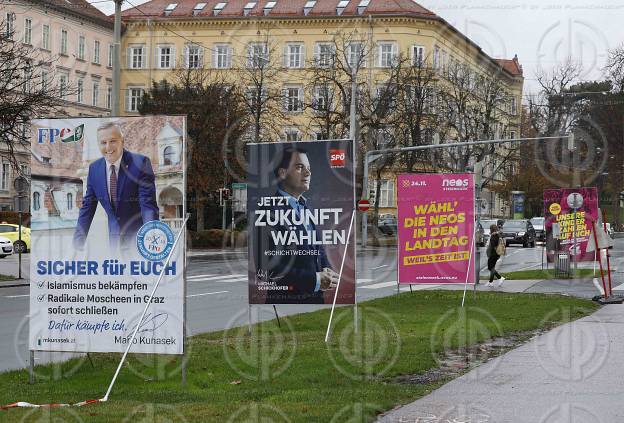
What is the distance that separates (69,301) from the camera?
35.9ft

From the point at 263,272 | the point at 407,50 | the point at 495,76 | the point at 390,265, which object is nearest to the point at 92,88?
the point at 407,50

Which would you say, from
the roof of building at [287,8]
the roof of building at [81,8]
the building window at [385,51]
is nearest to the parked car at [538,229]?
the building window at [385,51]

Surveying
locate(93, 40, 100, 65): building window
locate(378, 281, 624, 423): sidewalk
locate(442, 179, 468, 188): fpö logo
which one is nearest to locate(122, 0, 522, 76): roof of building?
locate(93, 40, 100, 65): building window

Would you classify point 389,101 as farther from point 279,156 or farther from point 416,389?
point 416,389

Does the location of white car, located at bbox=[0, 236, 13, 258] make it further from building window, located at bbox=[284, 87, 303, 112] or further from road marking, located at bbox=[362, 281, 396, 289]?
building window, located at bbox=[284, 87, 303, 112]

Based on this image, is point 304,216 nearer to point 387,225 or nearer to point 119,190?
point 119,190

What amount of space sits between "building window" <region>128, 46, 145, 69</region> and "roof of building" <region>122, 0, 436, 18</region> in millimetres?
2755

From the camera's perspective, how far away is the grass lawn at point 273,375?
9.17 metres

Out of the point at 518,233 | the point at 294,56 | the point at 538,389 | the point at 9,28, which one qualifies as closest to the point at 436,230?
the point at 538,389

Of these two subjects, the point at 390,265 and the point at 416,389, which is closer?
the point at 416,389

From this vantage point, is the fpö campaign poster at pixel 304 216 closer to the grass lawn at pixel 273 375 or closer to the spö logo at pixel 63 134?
the grass lawn at pixel 273 375

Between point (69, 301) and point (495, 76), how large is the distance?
232 ft

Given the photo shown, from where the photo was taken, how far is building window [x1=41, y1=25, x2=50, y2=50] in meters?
81.8

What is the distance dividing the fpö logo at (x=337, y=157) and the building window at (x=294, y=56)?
254ft
